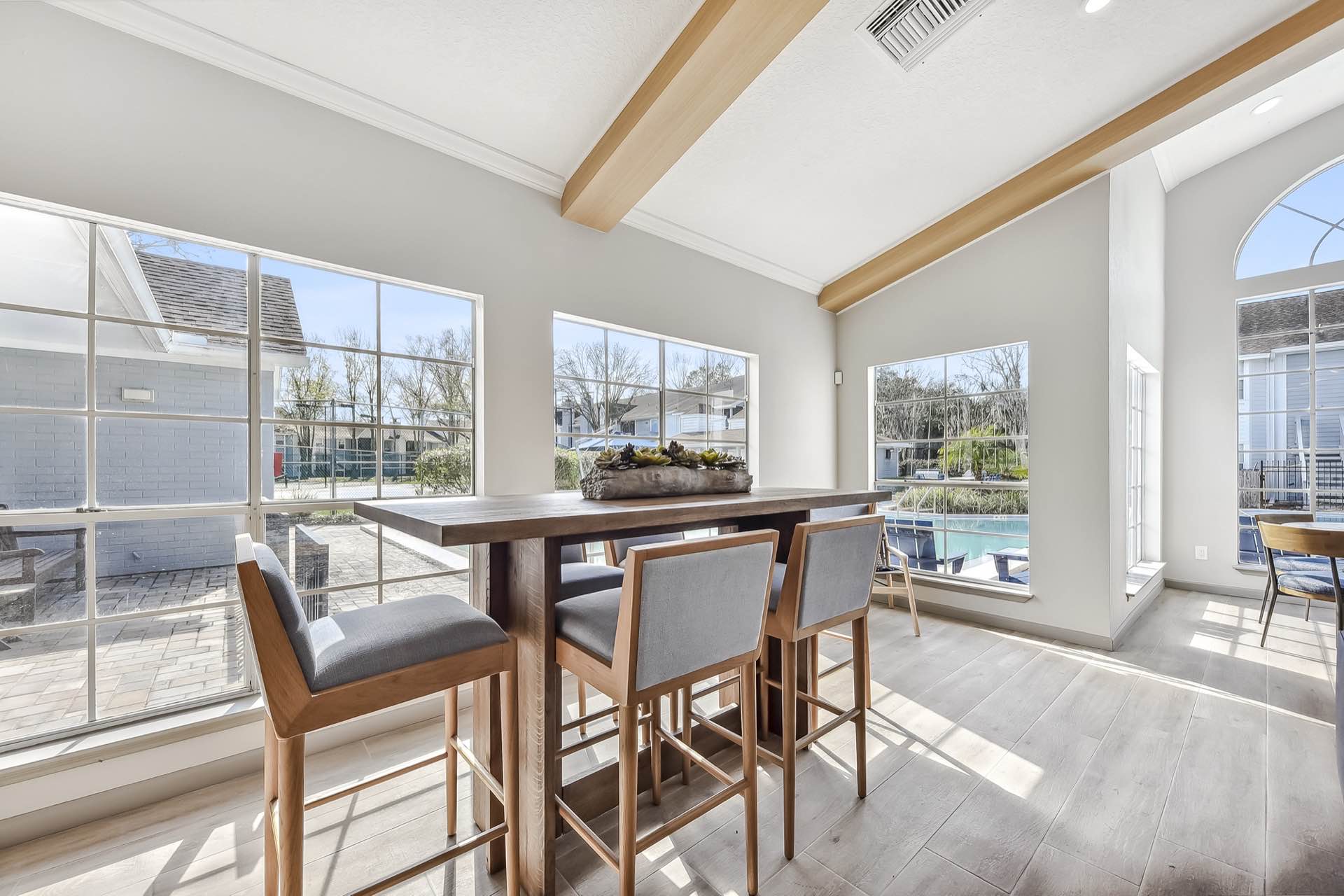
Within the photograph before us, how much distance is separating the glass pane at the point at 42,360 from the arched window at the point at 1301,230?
728cm

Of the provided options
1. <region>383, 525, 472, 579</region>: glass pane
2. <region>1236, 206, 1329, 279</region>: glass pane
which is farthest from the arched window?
<region>383, 525, 472, 579</region>: glass pane

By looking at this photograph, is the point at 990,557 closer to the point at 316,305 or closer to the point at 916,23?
the point at 916,23

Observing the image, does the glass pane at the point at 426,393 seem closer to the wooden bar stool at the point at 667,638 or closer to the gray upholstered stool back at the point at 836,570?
the wooden bar stool at the point at 667,638

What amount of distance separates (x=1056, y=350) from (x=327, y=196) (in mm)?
4145

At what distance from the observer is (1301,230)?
4191 millimetres

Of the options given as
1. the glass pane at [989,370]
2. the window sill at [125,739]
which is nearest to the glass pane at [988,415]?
the glass pane at [989,370]

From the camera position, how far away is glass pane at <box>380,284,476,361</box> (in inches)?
94.7

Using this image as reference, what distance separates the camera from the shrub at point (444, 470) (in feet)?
8.13

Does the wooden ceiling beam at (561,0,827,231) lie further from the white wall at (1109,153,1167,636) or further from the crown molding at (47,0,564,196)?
the white wall at (1109,153,1167,636)

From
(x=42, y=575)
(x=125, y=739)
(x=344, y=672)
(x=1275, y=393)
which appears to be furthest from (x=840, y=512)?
(x=1275, y=393)

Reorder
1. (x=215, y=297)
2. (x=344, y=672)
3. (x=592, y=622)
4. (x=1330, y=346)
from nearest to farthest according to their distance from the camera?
(x=344, y=672) → (x=592, y=622) → (x=215, y=297) → (x=1330, y=346)

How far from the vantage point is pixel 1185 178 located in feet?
15.4

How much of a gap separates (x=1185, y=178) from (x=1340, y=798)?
504 cm

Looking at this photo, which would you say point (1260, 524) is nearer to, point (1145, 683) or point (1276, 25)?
point (1145, 683)
